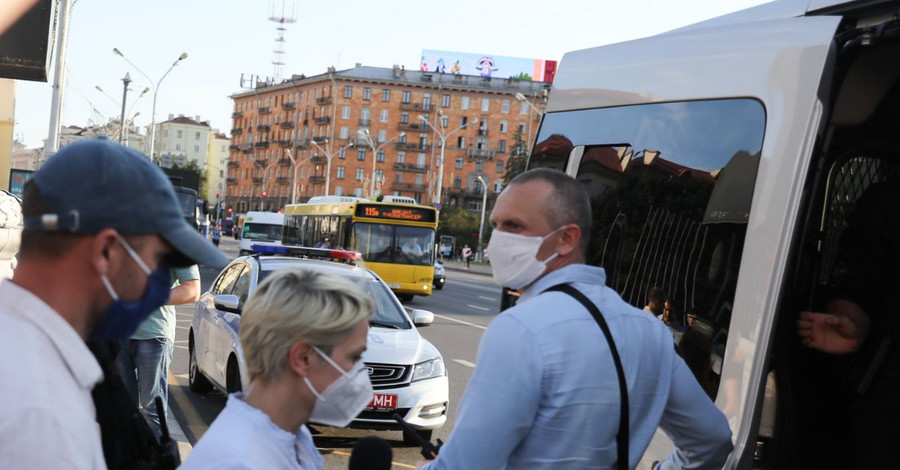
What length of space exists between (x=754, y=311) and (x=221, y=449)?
1.91 meters

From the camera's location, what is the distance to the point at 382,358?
31.0 feet

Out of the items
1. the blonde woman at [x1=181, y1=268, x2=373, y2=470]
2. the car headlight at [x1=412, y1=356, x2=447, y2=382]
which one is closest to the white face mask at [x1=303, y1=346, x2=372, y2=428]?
the blonde woman at [x1=181, y1=268, x2=373, y2=470]

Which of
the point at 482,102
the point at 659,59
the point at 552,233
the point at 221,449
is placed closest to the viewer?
the point at 221,449

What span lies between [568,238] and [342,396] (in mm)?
882

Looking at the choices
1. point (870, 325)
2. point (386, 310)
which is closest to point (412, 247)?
point (386, 310)

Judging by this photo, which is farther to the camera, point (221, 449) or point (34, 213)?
point (221, 449)

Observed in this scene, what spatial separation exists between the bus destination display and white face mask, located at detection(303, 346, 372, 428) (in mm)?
27553

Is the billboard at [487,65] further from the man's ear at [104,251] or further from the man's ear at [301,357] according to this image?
the man's ear at [104,251]

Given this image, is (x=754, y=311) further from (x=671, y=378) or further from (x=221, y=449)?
(x=221, y=449)

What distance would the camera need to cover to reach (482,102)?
427 feet

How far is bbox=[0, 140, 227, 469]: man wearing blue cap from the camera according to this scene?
1604 millimetres

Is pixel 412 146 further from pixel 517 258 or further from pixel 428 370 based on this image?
pixel 517 258

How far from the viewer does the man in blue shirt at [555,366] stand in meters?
2.77

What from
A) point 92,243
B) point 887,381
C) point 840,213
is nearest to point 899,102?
point 840,213
